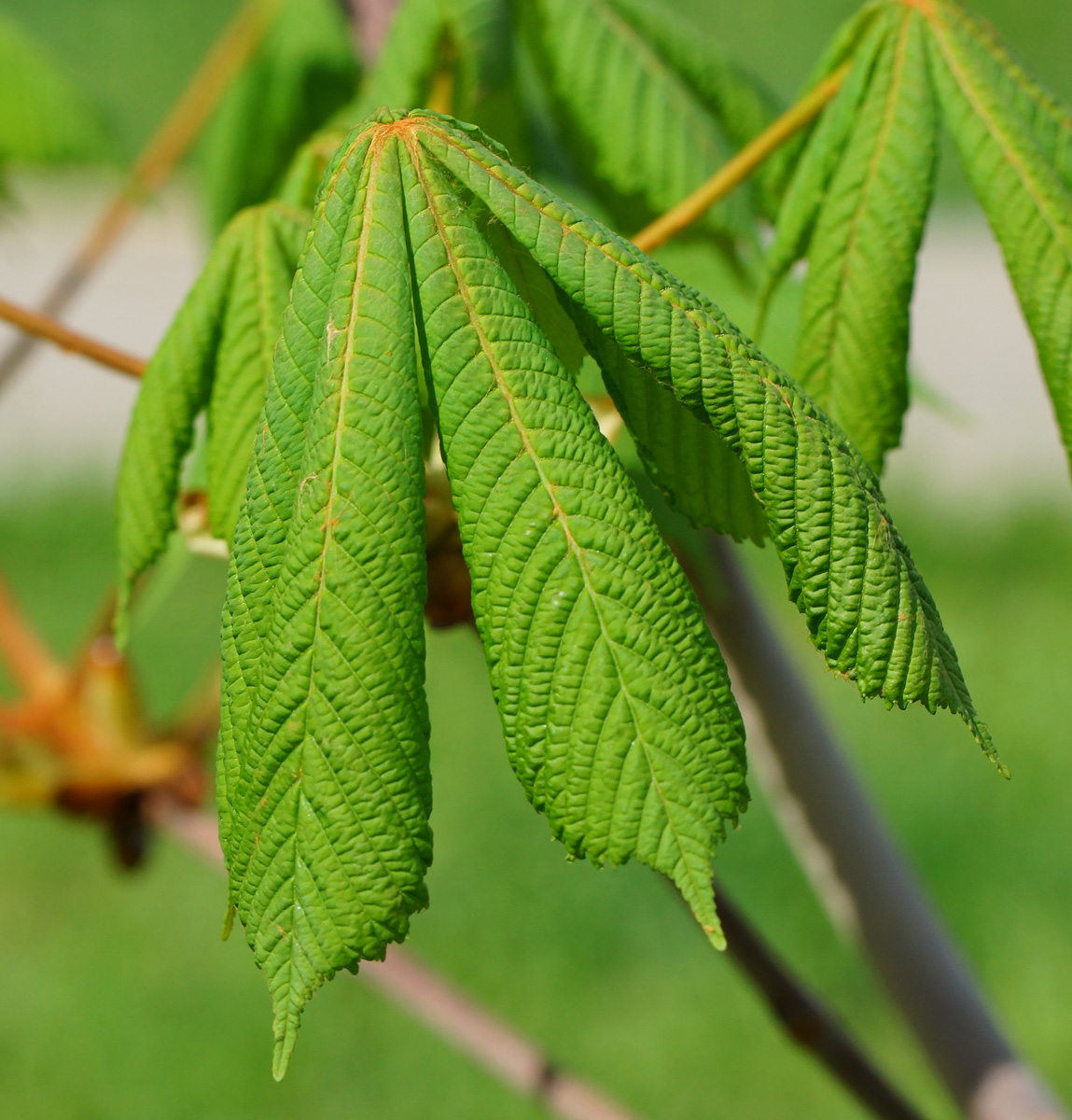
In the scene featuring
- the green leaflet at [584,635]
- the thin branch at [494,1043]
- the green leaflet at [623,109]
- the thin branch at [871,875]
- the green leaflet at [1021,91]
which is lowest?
the thin branch at [494,1043]

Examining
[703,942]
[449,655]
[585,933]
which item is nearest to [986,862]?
[703,942]

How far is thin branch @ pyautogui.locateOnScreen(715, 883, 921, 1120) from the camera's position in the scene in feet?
2.89

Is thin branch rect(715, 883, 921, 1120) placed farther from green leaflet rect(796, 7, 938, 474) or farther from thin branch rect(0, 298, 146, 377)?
thin branch rect(0, 298, 146, 377)

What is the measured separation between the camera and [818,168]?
0.67 m

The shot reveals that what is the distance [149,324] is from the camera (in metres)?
5.38

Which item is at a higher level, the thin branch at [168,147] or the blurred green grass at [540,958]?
the thin branch at [168,147]

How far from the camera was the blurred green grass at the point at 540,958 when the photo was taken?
8.05 feet

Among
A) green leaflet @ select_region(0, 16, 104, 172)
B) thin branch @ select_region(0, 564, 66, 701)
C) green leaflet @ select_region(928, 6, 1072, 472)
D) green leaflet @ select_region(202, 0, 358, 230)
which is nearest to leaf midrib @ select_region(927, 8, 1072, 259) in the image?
green leaflet @ select_region(928, 6, 1072, 472)

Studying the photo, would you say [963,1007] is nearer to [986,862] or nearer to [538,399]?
[538,399]

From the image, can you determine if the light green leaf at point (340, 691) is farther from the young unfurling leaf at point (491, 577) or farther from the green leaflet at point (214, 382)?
the green leaflet at point (214, 382)

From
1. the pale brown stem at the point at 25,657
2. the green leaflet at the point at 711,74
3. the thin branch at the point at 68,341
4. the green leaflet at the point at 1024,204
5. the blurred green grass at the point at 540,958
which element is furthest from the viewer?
the blurred green grass at the point at 540,958

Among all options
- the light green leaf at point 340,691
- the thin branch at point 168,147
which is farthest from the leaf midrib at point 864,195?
the thin branch at point 168,147

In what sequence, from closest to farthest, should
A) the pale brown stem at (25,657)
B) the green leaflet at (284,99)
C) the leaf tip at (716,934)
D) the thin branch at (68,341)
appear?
the leaf tip at (716,934) < the thin branch at (68,341) < the green leaflet at (284,99) < the pale brown stem at (25,657)

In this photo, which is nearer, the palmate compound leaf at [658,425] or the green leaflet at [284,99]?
the palmate compound leaf at [658,425]
